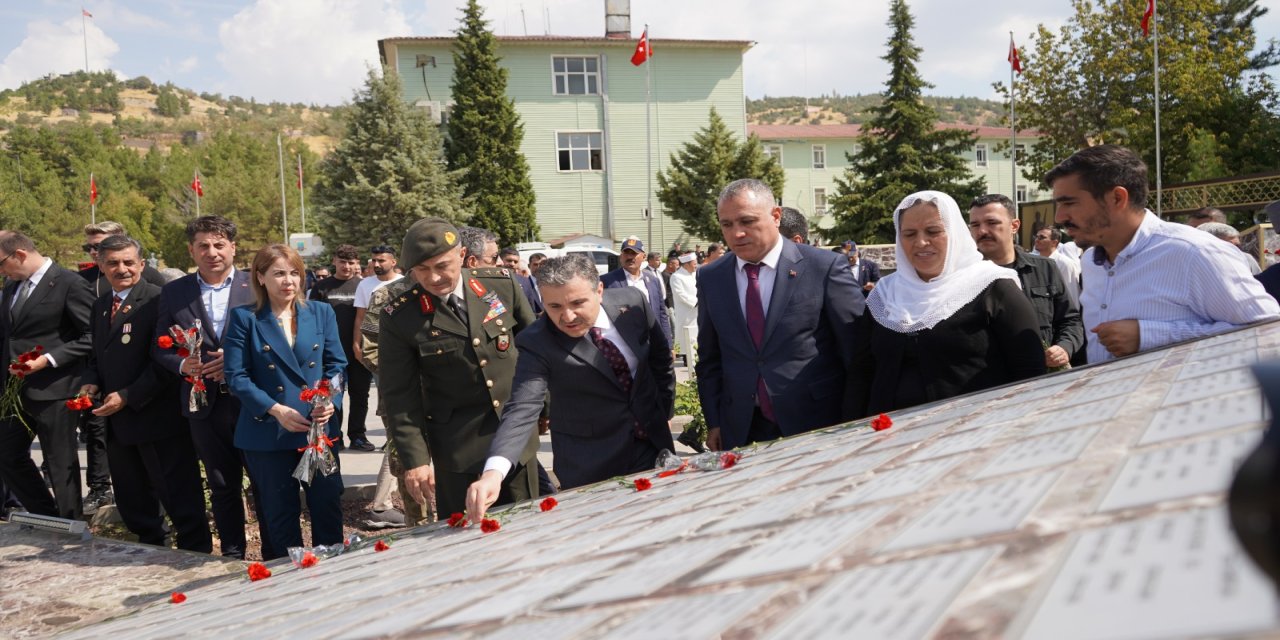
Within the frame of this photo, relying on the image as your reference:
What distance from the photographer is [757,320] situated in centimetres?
382

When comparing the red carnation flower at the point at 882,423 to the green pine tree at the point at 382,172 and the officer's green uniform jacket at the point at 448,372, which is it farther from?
the green pine tree at the point at 382,172

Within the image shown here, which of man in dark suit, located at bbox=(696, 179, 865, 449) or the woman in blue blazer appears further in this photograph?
the woman in blue blazer

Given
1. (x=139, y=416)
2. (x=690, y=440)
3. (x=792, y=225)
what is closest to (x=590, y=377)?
(x=690, y=440)

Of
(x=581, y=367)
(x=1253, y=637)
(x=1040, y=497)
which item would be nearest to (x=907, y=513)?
(x=1040, y=497)

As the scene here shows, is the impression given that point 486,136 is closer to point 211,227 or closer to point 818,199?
point 818,199

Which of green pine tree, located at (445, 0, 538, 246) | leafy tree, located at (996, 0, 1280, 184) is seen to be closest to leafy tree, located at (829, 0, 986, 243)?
leafy tree, located at (996, 0, 1280, 184)

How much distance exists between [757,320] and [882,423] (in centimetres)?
138

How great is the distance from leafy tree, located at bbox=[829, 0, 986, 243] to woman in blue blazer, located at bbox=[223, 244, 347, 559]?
30.0m

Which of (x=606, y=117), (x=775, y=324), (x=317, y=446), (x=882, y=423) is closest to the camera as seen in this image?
(x=882, y=423)

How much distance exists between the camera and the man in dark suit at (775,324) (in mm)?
3725

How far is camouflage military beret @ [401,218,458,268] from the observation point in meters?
4.00

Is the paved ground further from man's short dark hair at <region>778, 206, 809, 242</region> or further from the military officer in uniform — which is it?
the military officer in uniform

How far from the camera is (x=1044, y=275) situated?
4.98 meters

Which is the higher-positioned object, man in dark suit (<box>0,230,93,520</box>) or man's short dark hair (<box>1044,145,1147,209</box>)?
man's short dark hair (<box>1044,145,1147,209</box>)
